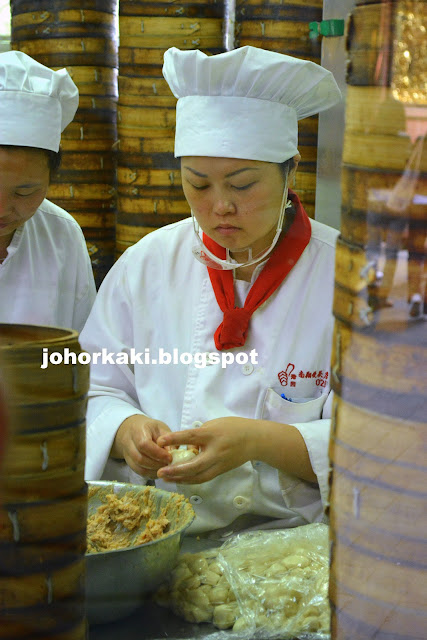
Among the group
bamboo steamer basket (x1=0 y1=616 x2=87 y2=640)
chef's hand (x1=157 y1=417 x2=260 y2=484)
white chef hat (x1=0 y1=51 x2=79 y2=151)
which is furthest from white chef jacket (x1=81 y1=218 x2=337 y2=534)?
bamboo steamer basket (x1=0 y1=616 x2=87 y2=640)

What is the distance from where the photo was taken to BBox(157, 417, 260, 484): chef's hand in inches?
56.4

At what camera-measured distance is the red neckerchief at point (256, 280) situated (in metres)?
1.74

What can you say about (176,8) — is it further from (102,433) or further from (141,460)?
(141,460)

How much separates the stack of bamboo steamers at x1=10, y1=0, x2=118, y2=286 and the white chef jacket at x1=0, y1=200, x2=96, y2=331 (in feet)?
3.76

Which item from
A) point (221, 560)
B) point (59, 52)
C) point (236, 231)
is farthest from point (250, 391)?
point (59, 52)

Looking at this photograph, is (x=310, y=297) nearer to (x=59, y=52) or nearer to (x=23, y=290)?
(x=23, y=290)

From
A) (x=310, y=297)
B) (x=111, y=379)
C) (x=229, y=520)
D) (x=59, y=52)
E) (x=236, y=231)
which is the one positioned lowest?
(x=229, y=520)

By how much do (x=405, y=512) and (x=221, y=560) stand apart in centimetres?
66

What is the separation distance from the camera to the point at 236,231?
167 centimetres

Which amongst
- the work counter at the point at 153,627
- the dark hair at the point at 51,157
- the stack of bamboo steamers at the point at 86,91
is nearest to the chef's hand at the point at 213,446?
the work counter at the point at 153,627

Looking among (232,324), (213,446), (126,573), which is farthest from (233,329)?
(126,573)

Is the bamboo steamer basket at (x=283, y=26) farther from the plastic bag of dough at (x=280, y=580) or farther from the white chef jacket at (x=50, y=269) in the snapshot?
the plastic bag of dough at (x=280, y=580)

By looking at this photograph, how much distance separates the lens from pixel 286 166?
1725mm

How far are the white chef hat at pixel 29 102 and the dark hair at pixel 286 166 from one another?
61 cm
